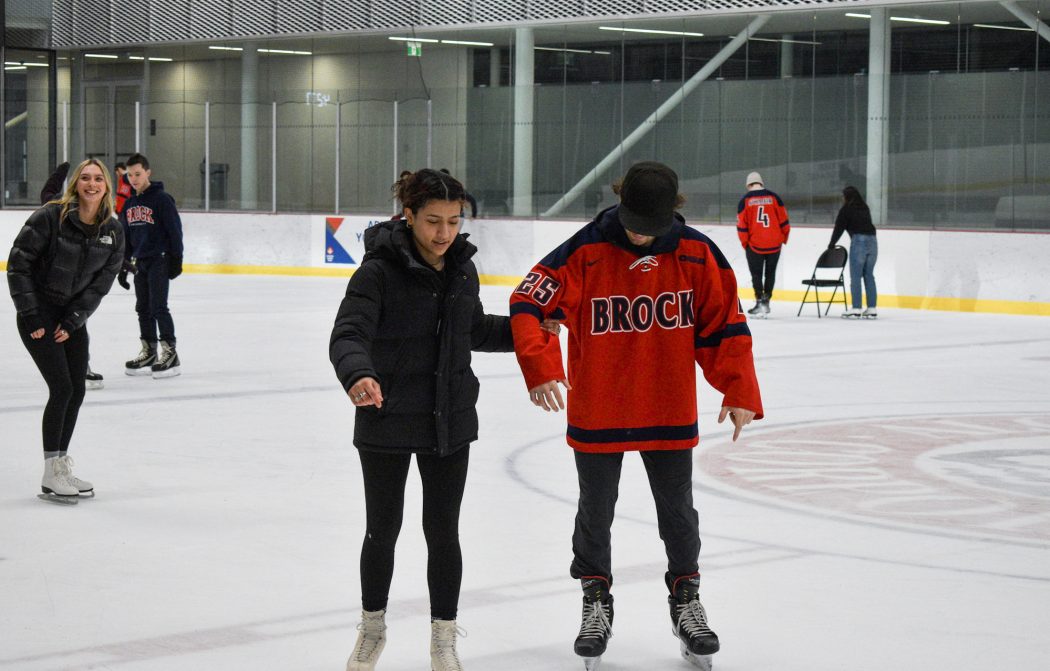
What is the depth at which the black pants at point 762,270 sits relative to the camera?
18203 mm

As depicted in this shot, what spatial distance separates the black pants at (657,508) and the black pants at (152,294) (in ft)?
24.7

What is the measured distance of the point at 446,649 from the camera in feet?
13.3

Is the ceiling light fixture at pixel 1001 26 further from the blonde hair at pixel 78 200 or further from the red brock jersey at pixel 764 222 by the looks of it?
the blonde hair at pixel 78 200

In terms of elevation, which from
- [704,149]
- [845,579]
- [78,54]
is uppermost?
[78,54]

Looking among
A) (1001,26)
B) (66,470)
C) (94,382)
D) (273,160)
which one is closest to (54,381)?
(66,470)

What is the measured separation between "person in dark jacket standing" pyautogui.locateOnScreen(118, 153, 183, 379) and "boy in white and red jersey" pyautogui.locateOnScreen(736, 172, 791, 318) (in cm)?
835

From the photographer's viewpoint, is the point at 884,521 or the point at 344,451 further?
the point at 344,451

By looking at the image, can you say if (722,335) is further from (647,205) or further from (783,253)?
(783,253)

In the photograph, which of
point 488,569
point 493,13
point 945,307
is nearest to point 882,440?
point 488,569

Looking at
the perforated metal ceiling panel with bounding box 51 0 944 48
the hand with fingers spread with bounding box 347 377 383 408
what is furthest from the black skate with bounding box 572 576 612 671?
the perforated metal ceiling panel with bounding box 51 0 944 48

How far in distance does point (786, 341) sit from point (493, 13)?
489 inches

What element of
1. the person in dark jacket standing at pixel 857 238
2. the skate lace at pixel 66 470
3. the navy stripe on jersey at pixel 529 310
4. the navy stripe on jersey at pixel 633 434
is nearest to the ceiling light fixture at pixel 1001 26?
the person in dark jacket standing at pixel 857 238

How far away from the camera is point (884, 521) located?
6.35 m

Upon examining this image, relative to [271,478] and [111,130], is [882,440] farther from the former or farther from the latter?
[111,130]
